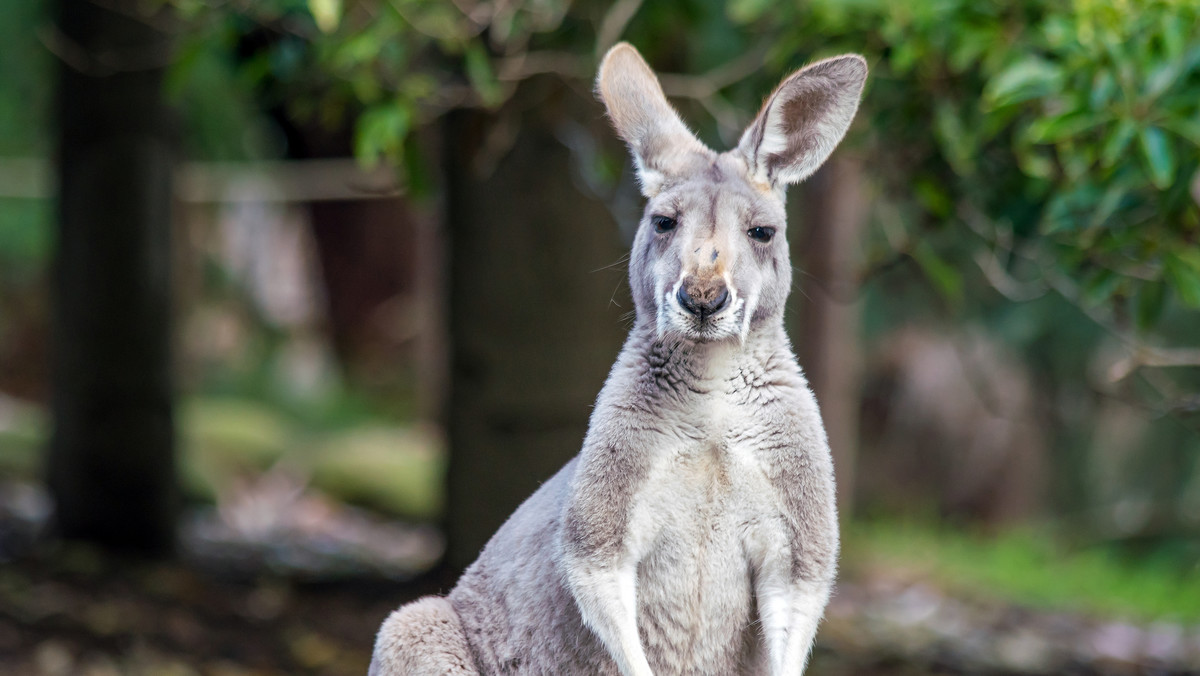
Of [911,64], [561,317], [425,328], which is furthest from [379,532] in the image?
[911,64]

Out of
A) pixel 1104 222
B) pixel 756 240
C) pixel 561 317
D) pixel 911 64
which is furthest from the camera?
pixel 561 317

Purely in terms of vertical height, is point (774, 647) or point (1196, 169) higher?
point (1196, 169)

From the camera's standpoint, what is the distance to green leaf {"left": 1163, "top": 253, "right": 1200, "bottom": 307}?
3012 millimetres

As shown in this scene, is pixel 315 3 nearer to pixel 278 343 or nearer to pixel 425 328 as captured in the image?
pixel 425 328

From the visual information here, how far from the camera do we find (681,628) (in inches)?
80.9

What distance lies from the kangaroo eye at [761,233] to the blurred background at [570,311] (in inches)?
23.1

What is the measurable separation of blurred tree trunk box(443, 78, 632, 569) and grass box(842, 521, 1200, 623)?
4121 millimetres

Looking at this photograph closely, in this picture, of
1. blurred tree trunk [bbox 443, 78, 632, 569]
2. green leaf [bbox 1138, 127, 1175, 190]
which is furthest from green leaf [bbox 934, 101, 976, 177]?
blurred tree trunk [bbox 443, 78, 632, 569]

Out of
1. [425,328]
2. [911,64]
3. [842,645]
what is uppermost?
Answer: [425,328]

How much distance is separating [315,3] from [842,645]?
3.89m

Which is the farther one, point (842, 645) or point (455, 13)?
point (842, 645)

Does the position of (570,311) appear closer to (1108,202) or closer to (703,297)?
(1108,202)

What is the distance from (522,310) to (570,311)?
0.62ft

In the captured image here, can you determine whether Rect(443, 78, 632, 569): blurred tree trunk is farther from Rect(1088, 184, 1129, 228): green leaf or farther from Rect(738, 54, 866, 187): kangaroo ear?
Rect(738, 54, 866, 187): kangaroo ear
